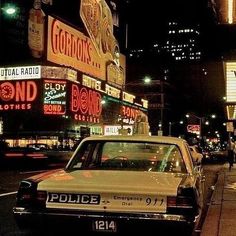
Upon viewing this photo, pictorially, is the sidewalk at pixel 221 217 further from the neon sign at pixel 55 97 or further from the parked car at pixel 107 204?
the neon sign at pixel 55 97

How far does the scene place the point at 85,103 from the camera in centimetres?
4300

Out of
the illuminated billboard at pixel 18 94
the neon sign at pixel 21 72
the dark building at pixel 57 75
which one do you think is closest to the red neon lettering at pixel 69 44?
the dark building at pixel 57 75

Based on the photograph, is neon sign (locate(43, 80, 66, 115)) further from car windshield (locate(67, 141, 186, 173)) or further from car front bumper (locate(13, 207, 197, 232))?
car front bumper (locate(13, 207, 197, 232))

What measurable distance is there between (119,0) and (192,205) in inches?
3031

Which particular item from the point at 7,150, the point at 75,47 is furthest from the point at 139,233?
the point at 75,47

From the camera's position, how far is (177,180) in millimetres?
6102

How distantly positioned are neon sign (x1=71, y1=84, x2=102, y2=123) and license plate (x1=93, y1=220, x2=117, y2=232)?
34927 millimetres

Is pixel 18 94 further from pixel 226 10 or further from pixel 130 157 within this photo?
pixel 130 157

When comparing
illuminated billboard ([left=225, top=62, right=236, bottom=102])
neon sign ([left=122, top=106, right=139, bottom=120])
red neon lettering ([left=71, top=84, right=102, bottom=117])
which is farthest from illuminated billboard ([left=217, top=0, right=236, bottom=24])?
neon sign ([left=122, top=106, right=139, bottom=120])

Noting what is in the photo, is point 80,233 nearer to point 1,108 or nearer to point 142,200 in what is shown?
point 142,200

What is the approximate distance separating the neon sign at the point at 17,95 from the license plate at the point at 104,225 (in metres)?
34.9

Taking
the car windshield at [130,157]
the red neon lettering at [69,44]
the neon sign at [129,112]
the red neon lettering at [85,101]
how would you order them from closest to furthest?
the car windshield at [130,157] → the red neon lettering at [85,101] → the red neon lettering at [69,44] → the neon sign at [129,112]

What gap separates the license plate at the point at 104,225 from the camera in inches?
217

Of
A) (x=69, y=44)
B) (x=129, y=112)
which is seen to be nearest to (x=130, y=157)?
(x=69, y=44)
